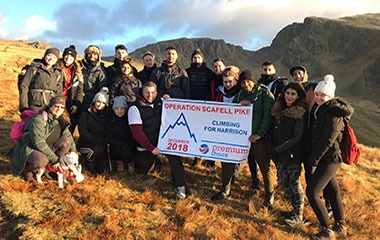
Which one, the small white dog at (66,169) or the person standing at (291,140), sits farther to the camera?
the small white dog at (66,169)

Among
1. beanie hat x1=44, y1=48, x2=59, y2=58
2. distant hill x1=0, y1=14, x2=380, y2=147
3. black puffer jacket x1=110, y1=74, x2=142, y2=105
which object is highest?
distant hill x1=0, y1=14, x2=380, y2=147

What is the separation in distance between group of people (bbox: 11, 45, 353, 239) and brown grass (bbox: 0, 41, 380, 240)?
14.6 inches

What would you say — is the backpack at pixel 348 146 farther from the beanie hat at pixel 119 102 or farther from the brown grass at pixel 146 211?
the beanie hat at pixel 119 102

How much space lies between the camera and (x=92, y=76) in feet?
29.5

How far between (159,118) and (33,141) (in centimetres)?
317

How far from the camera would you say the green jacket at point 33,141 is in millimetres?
7012

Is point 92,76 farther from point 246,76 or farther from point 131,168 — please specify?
point 246,76

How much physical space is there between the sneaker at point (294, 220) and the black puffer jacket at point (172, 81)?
4.24 m

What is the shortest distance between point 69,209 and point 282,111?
510 cm

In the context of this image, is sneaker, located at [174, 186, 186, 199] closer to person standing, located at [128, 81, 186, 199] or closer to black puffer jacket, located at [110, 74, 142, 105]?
person standing, located at [128, 81, 186, 199]

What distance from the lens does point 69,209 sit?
6594 millimetres

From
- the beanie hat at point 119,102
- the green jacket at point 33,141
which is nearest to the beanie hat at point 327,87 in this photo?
the beanie hat at point 119,102

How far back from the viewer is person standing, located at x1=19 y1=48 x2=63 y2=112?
26.1 feet

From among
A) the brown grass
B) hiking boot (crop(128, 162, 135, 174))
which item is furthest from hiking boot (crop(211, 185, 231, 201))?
hiking boot (crop(128, 162, 135, 174))
